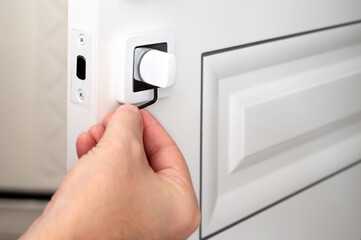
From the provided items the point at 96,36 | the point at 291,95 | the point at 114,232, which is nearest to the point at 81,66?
the point at 96,36

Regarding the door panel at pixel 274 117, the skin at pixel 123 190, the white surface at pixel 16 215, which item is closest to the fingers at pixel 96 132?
the skin at pixel 123 190

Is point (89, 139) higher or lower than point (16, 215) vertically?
higher

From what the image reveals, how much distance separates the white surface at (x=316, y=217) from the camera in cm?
79

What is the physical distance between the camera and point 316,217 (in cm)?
89

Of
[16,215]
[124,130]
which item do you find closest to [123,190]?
[124,130]

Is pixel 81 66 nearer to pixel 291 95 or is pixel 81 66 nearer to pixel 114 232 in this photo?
pixel 114 232

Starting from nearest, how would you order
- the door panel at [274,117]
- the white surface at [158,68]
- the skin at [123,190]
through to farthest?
the skin at [123,190] < the white surface at [158,68] < the door panel at [274,117]

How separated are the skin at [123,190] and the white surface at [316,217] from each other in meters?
0.20

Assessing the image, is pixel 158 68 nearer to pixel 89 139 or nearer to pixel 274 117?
pixel 89 139

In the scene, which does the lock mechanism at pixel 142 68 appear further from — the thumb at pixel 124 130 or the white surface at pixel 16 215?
the white surface at pixel 16 215

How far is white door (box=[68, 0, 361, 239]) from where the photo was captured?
56 centimetres

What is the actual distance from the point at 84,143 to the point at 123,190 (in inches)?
3.2

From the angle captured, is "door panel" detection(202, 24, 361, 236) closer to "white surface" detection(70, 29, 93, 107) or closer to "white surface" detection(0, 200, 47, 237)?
"white surface" detection(70, 29, 93, 107)

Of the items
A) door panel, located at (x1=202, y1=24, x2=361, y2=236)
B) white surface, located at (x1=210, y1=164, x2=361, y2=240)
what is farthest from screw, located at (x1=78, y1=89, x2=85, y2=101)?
white surface, located at (x1=210, y1=164, x2=361, y2=240)
